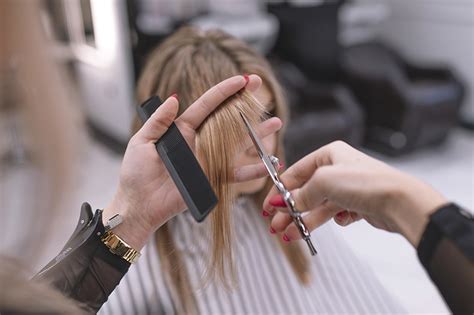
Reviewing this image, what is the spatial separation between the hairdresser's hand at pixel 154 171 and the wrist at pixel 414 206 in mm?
225

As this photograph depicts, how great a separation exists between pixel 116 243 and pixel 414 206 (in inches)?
16.4

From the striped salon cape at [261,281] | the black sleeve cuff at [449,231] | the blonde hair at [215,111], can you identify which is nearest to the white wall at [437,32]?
the striped salon cape at [261,281]

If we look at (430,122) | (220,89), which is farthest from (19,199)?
(430,122)

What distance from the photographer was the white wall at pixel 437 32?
3234mm

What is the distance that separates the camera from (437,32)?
11.2 ft

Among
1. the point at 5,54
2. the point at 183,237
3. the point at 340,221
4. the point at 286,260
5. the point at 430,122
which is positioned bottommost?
the point at 430,122

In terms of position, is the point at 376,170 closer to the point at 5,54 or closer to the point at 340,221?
the point at 340,221

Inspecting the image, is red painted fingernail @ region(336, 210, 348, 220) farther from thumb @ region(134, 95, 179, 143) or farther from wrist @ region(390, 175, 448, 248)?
thumb @ region(134, 95, 179, 143)

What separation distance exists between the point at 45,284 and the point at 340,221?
42 cm

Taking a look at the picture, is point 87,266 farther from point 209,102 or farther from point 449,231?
point 449,231

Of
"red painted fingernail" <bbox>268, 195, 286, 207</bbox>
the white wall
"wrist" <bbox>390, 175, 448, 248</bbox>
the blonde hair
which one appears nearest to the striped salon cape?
the blonde hair

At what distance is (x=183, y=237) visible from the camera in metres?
0.90

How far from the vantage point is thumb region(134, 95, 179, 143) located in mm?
650

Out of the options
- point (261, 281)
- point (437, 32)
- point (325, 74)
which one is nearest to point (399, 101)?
point (325, 74)
